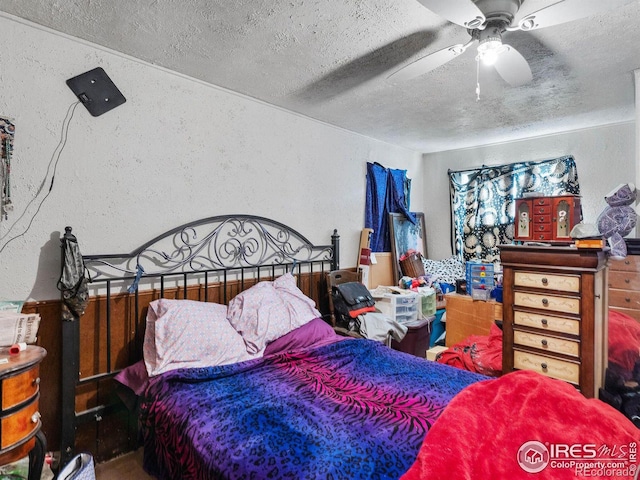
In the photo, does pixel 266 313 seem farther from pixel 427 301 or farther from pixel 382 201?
pixel 382 201

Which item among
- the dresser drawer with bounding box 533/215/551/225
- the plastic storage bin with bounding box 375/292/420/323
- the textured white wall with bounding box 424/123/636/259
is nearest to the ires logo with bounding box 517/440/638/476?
the dresser drawer with bounding box 533/215/551/225

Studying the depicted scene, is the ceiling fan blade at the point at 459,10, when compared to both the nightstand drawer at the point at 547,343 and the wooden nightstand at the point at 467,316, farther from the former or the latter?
the wooden nightstand at the point at 467,316

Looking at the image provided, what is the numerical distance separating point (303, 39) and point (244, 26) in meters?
0.33

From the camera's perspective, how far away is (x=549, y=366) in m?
2.08

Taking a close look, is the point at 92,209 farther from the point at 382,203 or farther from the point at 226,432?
the point at 382,203

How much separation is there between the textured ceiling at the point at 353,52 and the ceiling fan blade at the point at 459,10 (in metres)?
0.26

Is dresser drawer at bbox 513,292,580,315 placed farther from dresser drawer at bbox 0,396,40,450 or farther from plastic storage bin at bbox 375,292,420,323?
dresser drawer at bbox 0,396,40,450

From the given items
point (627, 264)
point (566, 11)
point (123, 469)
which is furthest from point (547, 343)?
point (123, 469)

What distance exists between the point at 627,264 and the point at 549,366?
120 centimetres

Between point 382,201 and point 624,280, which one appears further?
point 382,201

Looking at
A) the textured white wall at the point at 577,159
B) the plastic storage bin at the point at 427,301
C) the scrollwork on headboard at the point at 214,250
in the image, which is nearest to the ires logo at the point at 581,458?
the scrollwork on headboard at the point at 214,250

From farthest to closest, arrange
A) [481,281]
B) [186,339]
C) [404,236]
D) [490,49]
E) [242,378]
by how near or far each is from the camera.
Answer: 1. [404,236]
2. [481,281]
3. [186,339]
4. [242,378]
5. [490,49]

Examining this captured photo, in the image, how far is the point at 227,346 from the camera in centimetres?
207

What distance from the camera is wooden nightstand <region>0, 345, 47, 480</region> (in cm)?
130
